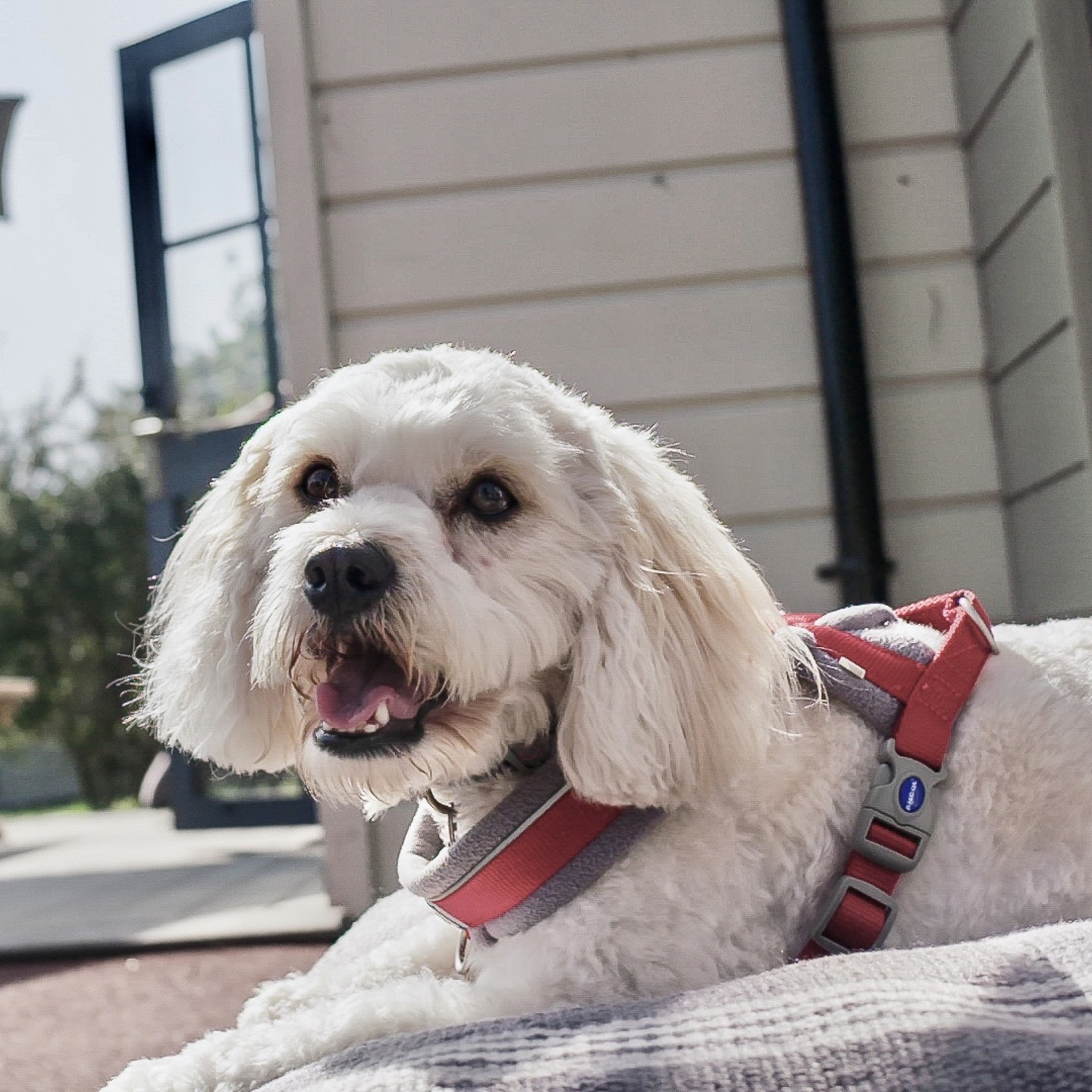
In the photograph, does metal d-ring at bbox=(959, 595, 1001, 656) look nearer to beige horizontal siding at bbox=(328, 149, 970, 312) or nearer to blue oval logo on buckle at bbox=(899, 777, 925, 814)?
blue oval logo on buckle at bbox=(899, 777, 925, 814)

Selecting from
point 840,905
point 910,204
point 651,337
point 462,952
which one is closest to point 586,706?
point 840,905

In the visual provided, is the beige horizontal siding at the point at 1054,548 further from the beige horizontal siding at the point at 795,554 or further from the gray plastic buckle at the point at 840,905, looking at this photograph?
the gray plastic buckle at the point at 840,905

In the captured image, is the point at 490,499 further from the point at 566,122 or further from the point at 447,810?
the point at 566,122

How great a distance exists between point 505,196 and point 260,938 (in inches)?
83.4

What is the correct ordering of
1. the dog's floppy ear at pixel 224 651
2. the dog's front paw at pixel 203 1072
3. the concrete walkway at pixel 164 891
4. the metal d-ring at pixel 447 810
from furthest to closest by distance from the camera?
the concrete walkway at pixel 164 891
the dog's floppy ear at pixel 224 651
the metal d-ring at pixel 447 810
the dog's front paw at pixel 203 1072

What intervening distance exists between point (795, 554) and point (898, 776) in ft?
5.22

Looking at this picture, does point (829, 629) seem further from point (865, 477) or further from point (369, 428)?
point (865, 477)

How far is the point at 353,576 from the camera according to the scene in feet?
4.11

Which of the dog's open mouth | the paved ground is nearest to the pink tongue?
the dog's open mouth

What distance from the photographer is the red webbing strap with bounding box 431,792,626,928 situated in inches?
49.5

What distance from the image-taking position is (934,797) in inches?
51.6

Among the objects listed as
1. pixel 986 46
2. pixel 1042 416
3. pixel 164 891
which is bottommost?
pixel 164 891

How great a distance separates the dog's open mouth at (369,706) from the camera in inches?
50.8

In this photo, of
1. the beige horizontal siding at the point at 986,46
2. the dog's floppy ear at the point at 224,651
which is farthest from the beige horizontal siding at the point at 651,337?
the dog's floppy ear at the point at 224,651
